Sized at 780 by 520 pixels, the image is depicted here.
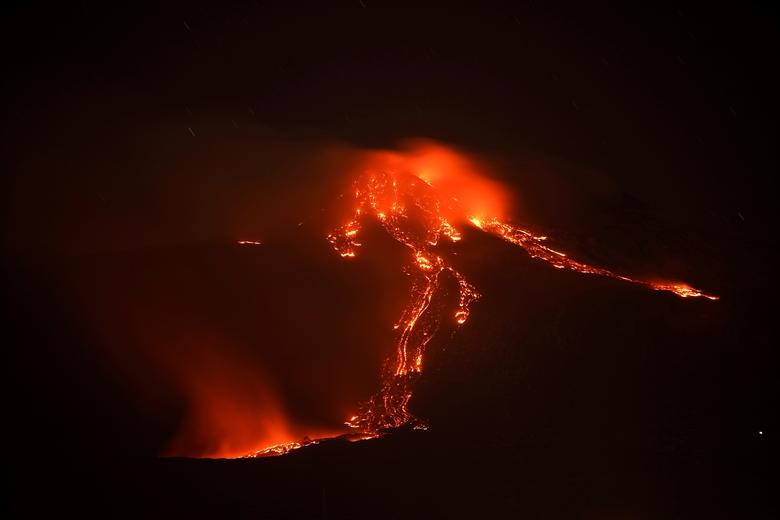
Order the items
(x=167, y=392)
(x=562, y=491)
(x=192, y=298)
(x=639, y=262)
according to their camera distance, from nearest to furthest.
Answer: (x=562, y=491) → (x=167, y=392) → (x=192, y=298) → (x=639, y=262)

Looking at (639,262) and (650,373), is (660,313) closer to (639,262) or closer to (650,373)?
(650,373)

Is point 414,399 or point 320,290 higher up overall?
point 320,290

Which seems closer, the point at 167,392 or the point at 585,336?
the point at 167,392

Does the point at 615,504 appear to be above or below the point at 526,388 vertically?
below

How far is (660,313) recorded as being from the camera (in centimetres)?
2784

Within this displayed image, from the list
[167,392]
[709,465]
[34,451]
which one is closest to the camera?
[34,451]

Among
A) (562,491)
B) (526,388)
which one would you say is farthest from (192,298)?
(562,491)

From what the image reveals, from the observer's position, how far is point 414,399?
24.9 m

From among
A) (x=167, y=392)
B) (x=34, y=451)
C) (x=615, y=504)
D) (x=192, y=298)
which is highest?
(x=192, y=298)

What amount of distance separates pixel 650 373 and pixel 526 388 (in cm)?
477

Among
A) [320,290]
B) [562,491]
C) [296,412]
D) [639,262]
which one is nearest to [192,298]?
[320,290]

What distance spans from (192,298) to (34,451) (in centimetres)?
1311

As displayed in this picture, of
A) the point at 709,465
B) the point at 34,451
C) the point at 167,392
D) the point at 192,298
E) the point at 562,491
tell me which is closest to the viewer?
the point at 34,451

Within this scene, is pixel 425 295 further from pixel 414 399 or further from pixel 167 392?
pixel 167 392
